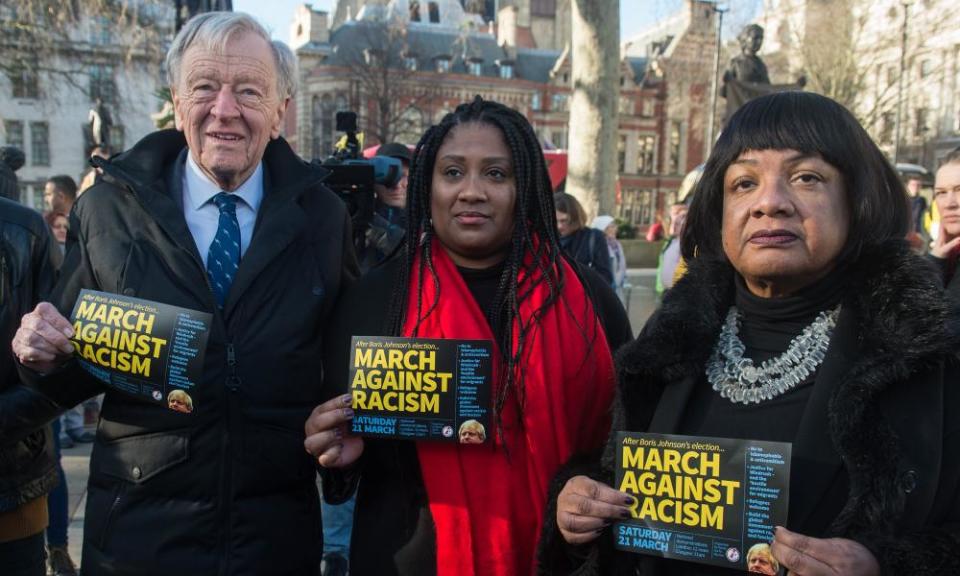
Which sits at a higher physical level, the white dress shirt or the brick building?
the brick building

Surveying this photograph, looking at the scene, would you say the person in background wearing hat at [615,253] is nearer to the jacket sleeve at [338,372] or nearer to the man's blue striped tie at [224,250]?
the jacket sleeve at [338,372]

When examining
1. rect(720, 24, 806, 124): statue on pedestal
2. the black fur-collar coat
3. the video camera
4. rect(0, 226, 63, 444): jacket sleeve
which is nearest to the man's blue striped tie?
rect(0, 226, 63, 444): jacket sleeve

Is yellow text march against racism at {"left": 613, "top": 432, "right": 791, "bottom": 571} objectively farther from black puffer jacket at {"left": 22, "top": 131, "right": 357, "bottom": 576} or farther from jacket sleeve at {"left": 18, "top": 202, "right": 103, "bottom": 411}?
jacket sleeve at {"left": 18, "top": 202, "right": 103, "bottom": 411}

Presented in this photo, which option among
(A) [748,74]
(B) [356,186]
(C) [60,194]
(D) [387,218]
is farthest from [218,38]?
(A) [748,74]

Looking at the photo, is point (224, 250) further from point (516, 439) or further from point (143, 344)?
point (516, 439)

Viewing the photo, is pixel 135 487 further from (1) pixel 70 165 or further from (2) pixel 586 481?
(1) pixel 70 165

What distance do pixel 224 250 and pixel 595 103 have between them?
8.92 meters

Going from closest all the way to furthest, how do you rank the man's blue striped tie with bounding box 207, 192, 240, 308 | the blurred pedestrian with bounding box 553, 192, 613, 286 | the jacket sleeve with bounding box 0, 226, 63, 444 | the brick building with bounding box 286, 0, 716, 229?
the man's blue striped tie with bounding box 207, 192, 240, 308
the jacket sleeve with bounding box 0, 226, 63, 444
the blurred pedestrian with bounding box 553, 192, 613, 286
the brick building with bounding box 286, 0, 716, 229

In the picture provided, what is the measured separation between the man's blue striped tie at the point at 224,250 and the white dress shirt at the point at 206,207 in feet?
0.06

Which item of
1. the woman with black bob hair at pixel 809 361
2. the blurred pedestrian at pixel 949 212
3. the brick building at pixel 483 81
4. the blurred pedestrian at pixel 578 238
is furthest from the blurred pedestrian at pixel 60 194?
the brick building at pixel 483 81

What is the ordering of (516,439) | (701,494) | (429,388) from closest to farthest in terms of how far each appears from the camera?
(701,494), (429,388), (516,439)

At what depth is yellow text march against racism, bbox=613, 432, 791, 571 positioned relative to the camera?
159cm

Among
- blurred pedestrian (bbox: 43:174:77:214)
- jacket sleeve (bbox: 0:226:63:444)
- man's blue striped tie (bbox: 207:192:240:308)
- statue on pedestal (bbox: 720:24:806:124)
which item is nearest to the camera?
man's blue striped tie (bbox: 207:192:240:308)

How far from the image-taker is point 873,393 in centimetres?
157
